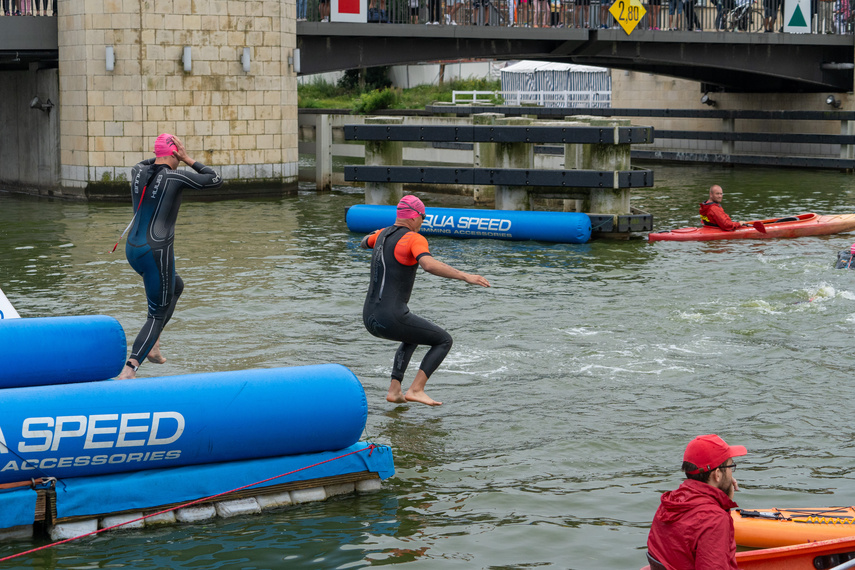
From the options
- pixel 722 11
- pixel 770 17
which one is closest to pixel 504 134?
pixel 722 11

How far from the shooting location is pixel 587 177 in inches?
730

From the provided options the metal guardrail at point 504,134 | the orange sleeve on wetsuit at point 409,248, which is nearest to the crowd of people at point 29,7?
the metal guardrail at point 504,134

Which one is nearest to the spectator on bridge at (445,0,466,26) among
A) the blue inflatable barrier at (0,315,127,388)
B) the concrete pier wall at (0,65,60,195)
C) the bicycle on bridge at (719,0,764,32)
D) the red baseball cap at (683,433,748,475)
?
the bicycle on bridge at (719,0,764,32)

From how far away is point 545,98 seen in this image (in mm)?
53688

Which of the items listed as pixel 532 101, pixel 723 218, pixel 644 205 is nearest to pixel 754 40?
pixel 644 205

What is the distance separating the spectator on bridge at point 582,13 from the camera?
31234mm

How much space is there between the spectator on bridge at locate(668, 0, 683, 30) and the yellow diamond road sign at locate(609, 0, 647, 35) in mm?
2033

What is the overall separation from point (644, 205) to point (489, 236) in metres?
7.78

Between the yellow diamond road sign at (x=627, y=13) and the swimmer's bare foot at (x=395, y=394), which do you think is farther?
the yellow diamond road sign at (x=627, y=13)

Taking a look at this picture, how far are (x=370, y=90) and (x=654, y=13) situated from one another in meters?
30.0

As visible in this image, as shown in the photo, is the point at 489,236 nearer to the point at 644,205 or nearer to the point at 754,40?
the point at 644,205

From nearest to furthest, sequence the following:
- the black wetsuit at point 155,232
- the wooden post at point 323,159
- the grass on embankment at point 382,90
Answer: the black wetsuit at point 155,232, the wooden post at point 323,159, the grass on embankment at point 382,90

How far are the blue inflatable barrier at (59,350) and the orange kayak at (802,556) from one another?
4.20 m

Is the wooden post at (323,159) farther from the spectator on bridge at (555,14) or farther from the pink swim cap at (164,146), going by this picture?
the pink swim cap at (164,146)
